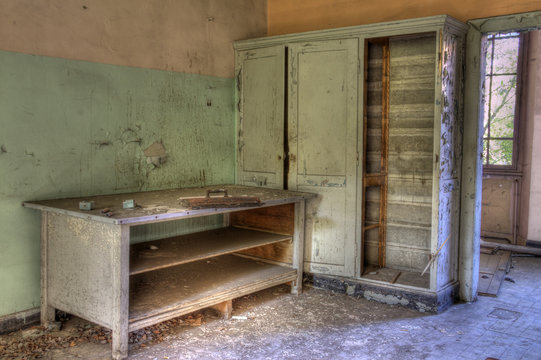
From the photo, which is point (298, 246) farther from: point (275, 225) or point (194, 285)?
point (194, 285)

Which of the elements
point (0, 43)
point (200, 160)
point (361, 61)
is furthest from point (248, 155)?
point (0, 43)

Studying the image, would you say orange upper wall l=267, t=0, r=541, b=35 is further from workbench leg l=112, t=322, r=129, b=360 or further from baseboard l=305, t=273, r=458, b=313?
workbench leg l=112, t=322, r=129, b=360

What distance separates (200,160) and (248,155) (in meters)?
0.49

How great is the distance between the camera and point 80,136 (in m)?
3.53

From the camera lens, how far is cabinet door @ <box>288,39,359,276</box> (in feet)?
13.5

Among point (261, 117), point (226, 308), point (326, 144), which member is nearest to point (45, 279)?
point (226, 308)

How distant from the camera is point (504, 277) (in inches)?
192

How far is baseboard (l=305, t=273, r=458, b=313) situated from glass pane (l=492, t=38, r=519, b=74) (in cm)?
351

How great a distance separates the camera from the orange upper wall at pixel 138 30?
324 cm

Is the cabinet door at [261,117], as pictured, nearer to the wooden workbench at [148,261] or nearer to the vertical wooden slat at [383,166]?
the wooden workbench at [148,261]

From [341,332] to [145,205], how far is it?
5.33 ft

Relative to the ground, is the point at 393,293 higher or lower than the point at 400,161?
lower

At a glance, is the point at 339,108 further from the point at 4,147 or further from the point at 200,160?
the point at 4,147

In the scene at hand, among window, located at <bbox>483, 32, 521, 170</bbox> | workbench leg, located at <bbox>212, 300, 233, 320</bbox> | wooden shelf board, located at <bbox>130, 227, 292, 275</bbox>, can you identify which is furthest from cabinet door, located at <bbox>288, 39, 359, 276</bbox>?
window, located at <bbox>483, 32, 521, 170</bbox>
